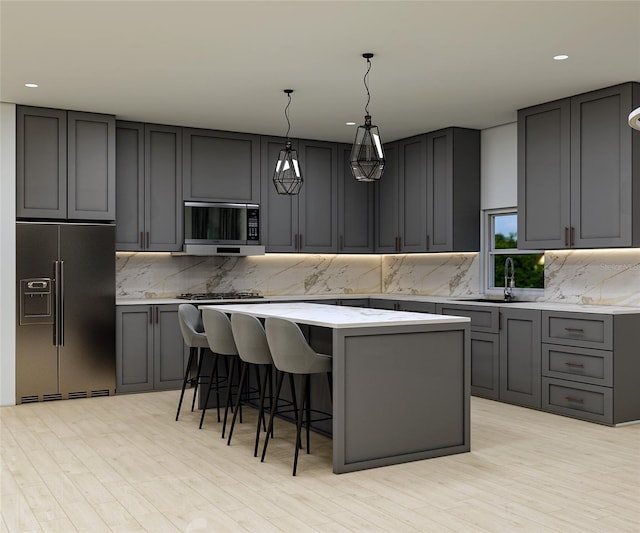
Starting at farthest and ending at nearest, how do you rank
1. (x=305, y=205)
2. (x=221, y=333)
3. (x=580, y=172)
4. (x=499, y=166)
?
(x=305, y=205)
(x=499, y=166)
(x=580, y=172)
(x=221, y=333)

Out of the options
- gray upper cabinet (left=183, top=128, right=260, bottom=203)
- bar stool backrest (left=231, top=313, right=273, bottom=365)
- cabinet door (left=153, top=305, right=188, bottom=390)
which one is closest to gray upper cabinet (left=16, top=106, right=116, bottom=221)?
gray upper cabinet (left=183, top=128, right=260, bottom=203)

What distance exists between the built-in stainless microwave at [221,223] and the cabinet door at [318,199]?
2.01ft

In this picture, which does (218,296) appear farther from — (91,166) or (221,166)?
(91,166)

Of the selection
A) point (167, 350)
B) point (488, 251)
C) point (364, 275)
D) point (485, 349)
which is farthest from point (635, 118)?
point (364, 275)

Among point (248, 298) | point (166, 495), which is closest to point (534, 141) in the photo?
point (248, 298)

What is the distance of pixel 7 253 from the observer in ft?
18.9

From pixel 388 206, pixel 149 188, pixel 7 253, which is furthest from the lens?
pixel 388 206

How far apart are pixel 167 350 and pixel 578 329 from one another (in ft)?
12.0

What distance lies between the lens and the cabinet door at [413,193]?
7246mm

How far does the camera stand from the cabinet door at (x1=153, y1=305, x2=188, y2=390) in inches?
251

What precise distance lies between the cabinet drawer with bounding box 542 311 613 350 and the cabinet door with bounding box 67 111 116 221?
3.93 meters

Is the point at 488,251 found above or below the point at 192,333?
above

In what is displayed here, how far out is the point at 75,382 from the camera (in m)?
6.02

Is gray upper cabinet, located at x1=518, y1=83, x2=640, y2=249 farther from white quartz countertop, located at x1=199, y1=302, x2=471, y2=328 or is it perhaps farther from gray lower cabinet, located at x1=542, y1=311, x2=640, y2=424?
white quartz countertop, located at x1=199, y1=302, x2=471, y2=328
